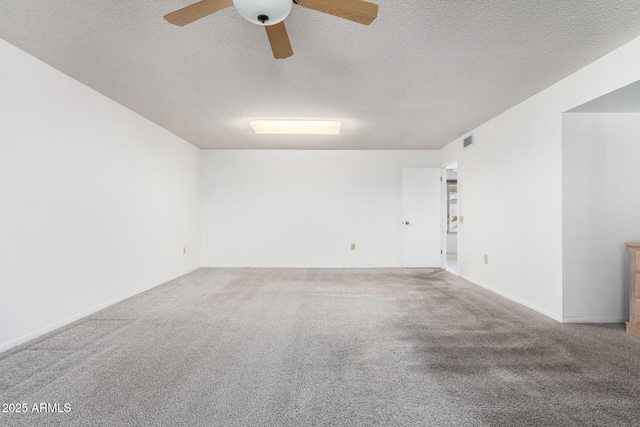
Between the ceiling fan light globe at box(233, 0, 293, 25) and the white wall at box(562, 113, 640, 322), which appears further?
the white wall at box(562, 113, 640, 322)

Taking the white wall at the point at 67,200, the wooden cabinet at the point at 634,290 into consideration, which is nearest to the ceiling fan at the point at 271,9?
the white wall at the point at 67,200

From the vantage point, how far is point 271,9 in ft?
4.44

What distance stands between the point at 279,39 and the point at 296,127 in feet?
7.73

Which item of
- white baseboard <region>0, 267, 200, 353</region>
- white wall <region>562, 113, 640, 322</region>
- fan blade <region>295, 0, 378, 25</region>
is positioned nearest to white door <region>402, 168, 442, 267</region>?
white wall <region>562, 113, 640, 322</region>

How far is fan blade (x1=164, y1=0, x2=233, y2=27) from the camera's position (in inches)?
55.6

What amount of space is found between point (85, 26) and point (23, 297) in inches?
81.7

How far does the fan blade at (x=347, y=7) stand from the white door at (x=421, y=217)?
4.22m

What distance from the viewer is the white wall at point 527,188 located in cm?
242

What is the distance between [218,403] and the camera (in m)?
1.48

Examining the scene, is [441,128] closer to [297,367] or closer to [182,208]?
[297,367]

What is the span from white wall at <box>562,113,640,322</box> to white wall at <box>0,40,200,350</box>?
465 centimetres

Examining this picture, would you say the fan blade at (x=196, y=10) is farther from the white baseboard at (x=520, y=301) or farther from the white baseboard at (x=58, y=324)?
the white baseboard at (x=520, y=301)

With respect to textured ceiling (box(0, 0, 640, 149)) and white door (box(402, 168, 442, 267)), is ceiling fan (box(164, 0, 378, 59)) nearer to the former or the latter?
textured ceiling (box(0, 0, 640, 149))

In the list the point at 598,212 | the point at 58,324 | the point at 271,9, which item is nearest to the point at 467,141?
the point at 598,212
